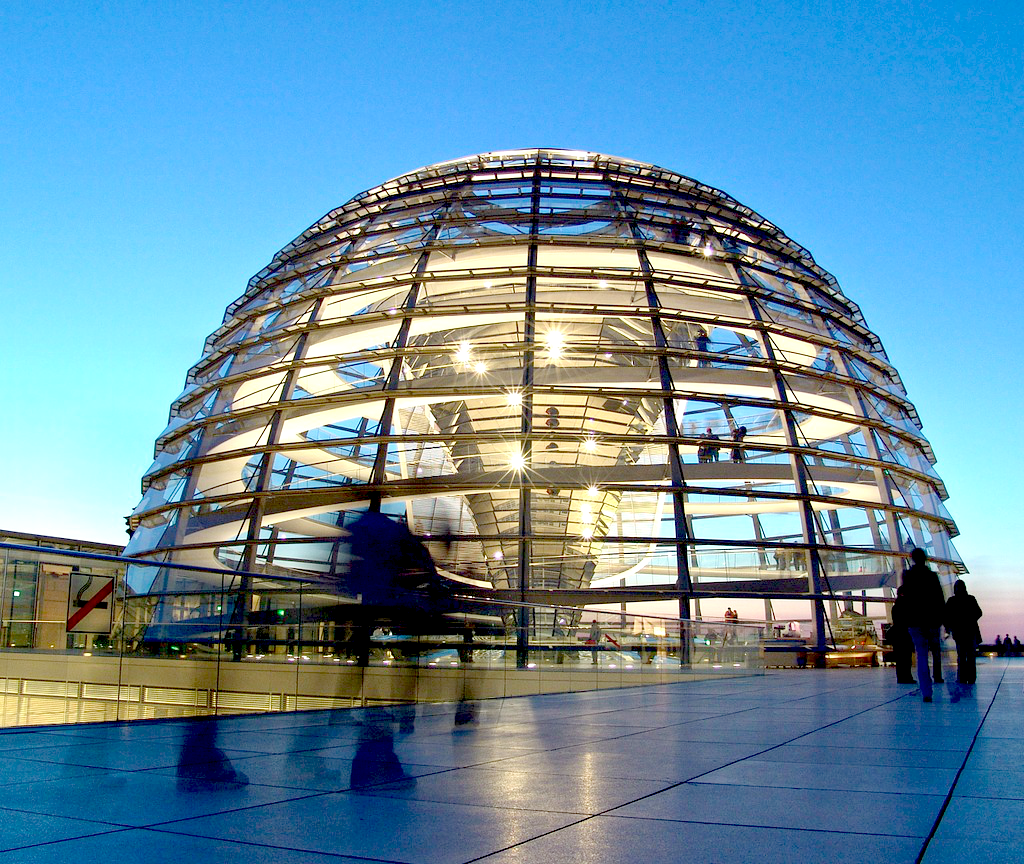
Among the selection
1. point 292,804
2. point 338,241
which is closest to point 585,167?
point 338,241

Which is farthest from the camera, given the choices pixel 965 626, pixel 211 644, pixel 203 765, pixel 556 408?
pixel 556 408

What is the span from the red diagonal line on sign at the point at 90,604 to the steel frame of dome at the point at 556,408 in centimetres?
928

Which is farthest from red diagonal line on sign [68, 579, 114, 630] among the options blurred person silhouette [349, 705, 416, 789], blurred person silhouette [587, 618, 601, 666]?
blurred person silhouette [587, 618, 601, 666]

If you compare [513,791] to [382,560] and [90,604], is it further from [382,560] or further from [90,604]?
[90,604]

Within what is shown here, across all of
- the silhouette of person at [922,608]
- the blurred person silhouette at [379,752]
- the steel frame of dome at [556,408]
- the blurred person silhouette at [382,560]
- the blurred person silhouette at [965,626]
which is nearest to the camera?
the blurred person silhouette at [379,752]

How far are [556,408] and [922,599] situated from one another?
13.5 meters

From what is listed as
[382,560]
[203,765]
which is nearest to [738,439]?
[382,560]

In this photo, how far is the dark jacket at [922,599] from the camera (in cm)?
951

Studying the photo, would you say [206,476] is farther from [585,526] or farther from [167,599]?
[167,599]

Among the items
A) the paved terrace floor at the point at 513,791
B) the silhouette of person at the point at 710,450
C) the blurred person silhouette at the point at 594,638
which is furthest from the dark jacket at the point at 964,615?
the silhouette of person at the point at 710,450

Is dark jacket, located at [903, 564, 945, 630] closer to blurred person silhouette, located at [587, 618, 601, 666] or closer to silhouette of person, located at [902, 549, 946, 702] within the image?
silhouette of person, located at [902, 549, 946, 702]

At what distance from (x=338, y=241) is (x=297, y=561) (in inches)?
399

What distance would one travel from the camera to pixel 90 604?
7.87 meters

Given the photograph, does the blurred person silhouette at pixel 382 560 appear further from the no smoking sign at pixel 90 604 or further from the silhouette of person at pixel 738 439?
the silhouette of person at pixel 738 439
